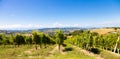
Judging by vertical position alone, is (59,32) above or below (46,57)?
above

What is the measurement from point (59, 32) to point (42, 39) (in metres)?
16.9

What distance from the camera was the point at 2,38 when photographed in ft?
378

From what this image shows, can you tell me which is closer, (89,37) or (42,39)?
(89,37)

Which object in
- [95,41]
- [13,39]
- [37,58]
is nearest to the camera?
[37,58]

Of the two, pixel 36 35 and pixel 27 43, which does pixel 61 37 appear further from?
pixel 27 43

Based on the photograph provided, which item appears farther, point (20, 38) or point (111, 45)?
point (20, 38)

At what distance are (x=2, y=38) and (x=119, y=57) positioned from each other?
83483mm

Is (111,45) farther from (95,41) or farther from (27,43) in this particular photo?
(27,43)

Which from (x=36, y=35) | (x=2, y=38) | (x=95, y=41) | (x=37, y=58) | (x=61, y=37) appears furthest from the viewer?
(x=2, y=38)

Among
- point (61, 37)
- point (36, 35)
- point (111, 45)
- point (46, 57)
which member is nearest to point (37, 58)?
point (46, 57)

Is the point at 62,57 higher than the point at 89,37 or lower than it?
lower

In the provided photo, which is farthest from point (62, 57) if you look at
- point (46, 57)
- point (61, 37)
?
point (61, 37)

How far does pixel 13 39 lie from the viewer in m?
104

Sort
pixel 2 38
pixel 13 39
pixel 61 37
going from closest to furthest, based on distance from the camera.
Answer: pixel 61 37
pixel 13 39
pixel 2 38
